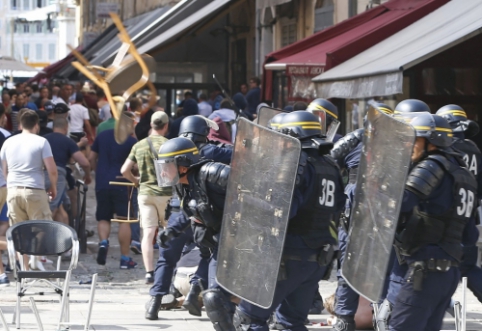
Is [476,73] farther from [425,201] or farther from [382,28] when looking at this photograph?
[425,201]

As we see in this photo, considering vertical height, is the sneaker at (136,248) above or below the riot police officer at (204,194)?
below

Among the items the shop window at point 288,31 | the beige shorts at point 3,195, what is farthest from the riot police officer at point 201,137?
the shop window at point 288,31

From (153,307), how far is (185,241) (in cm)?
61

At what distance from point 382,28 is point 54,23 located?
101037 mm

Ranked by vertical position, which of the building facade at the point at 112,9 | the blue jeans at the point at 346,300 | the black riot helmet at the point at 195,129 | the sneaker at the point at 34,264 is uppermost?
the building facade at the point at 112,9

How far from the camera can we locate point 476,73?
1366cm

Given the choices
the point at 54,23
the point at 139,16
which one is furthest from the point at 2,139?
the point at 54,23

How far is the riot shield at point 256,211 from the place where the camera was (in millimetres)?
6188

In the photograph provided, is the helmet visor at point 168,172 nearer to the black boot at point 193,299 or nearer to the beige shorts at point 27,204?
the black boot at point 193,299

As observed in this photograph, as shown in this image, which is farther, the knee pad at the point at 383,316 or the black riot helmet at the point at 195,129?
the black riot helmet at the point at 195,129

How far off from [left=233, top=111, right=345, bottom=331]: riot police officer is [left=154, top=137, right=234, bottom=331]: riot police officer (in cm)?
36

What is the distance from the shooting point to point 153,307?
8961 mm

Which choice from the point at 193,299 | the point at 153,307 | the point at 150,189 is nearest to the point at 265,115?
the point at 193,299

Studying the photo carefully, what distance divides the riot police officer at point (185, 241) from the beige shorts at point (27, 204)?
2018mm
